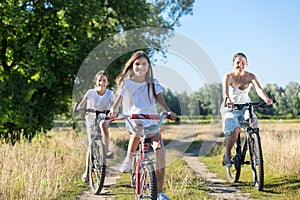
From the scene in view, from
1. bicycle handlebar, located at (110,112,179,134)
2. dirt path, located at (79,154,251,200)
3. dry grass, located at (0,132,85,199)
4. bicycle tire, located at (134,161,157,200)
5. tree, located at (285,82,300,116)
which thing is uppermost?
tree, located at (285,82,300,116)

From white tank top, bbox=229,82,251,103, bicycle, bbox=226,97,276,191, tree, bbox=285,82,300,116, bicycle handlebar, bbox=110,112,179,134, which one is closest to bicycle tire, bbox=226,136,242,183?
bicycle, bbox=226,97,276,191

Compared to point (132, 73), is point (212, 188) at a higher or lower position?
lower

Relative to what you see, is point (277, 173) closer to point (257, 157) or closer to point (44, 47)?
point (257, 157)

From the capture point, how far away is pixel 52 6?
42.7ft

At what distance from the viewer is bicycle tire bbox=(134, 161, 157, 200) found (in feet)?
12.8

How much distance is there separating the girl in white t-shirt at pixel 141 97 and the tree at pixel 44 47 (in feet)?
24.3

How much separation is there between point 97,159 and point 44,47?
8240mm

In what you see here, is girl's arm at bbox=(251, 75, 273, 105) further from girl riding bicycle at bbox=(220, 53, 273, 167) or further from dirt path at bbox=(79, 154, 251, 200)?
dirt path at bbox=(79, 154, 251, 200)

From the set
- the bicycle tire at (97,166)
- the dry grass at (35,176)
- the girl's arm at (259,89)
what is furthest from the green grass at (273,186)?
the dry grass at (35,176)

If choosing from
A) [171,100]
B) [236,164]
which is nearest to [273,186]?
[236,164]

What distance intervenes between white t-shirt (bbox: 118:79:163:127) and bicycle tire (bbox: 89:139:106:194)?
134cm

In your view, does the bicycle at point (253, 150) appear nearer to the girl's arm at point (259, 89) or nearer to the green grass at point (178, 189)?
the girl's arm at point (259, 89)

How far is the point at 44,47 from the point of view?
43.0 ft

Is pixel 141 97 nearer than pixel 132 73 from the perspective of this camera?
Yes
